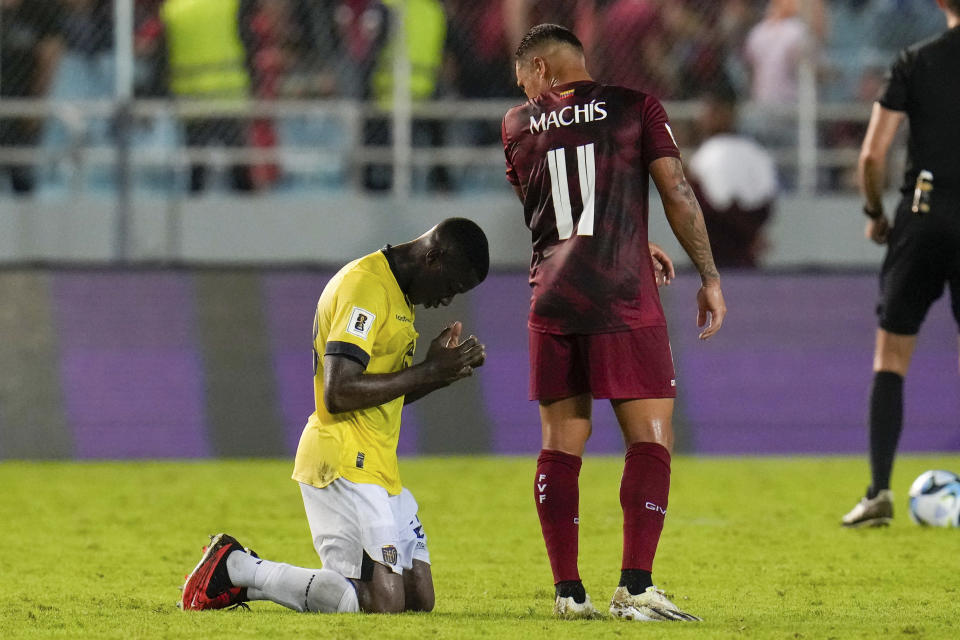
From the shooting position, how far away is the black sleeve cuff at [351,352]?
537 cm

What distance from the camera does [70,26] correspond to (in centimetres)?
1191

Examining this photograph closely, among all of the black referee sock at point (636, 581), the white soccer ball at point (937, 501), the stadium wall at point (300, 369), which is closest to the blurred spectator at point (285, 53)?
the stadium wall at point (300, 369)

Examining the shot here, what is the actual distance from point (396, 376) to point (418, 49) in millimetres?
7070

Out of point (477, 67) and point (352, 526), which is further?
point (477, 67)

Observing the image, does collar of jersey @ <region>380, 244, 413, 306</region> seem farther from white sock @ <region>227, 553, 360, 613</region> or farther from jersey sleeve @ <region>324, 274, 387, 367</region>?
white sock @ <region>227, 553, 360, 613</region>

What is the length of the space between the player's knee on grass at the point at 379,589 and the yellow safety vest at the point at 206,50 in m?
7.17

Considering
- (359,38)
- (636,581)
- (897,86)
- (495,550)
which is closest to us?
(636,581)

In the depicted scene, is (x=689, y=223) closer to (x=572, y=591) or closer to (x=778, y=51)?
(x=572, y=591)

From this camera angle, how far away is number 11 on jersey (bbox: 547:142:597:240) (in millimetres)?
5402

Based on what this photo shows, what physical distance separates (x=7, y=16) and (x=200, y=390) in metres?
3.18

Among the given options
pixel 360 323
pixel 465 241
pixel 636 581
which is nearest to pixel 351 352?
pixel 360 323

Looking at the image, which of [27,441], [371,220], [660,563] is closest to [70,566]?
[660,563]

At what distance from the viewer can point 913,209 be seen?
7.68 meters

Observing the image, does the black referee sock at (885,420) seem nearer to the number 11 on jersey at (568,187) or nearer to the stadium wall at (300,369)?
the number 11 on jersey at (568,187)
